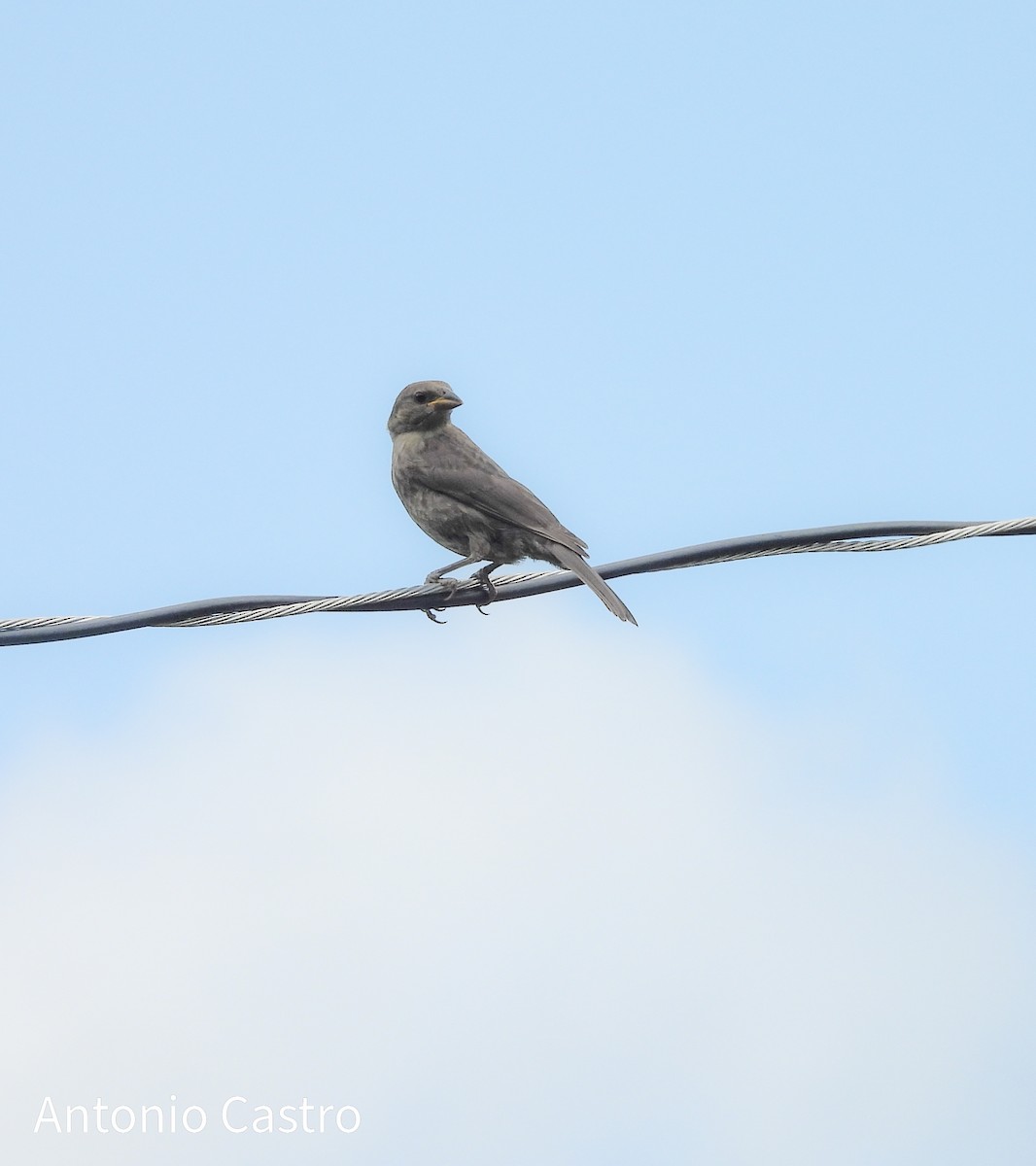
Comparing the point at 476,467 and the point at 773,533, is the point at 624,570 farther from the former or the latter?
the point at 476,467

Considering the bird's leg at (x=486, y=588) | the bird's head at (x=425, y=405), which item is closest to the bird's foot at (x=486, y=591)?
the bird's leg at (x=486, y=588)

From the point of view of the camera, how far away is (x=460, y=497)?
877cm

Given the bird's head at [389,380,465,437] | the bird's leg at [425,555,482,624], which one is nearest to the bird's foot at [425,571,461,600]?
the bird's leg at [425,555,482,624]

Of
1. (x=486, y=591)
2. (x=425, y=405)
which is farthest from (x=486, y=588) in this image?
(x=425, y=405)

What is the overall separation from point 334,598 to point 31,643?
3.93ft

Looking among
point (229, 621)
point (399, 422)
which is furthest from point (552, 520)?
point (229, 621)

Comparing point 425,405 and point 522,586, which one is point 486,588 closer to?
point 522,586

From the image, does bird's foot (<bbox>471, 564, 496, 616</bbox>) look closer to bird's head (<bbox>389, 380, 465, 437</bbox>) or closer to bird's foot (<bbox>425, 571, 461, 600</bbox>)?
bird's foot (<bbox>425, 571, 461, 600</bbox>)

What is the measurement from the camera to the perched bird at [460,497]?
27.4 feet

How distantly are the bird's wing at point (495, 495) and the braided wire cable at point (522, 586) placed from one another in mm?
959

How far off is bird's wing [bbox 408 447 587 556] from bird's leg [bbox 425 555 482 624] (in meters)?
0.31

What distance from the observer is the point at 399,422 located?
9352mm

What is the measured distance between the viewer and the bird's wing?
27.1ft

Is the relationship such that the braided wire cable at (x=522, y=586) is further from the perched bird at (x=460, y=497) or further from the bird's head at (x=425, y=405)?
the bird's head at (x=425, y=405)
